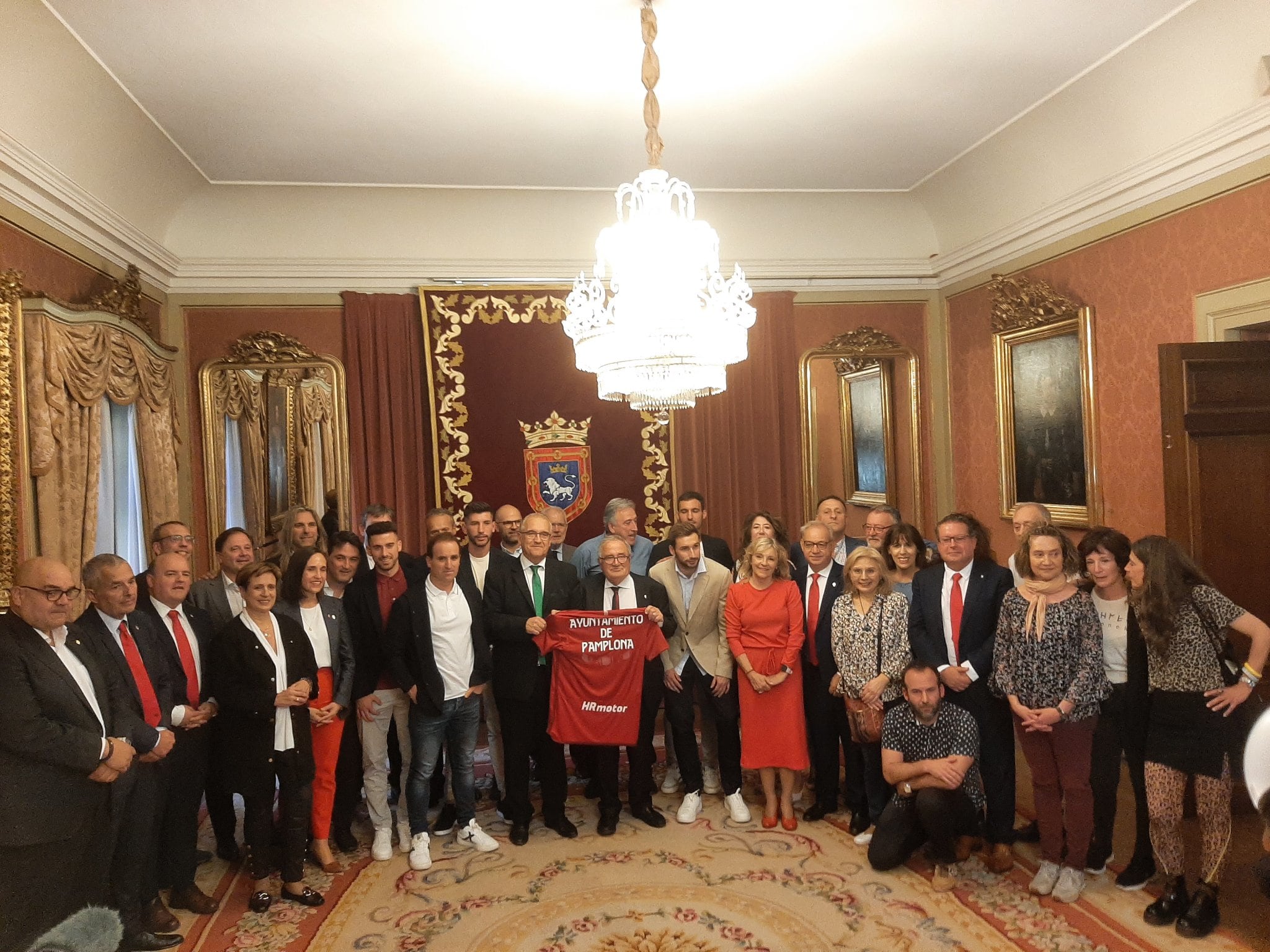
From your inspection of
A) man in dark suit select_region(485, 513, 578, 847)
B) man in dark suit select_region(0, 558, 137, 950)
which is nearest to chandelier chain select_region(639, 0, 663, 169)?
man in dark suit select_region(485, 513, 578, 847)

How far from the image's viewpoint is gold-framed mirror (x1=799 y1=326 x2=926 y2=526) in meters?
7.66

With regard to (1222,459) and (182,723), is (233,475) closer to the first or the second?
(182,723)

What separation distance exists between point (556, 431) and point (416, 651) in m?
3.12

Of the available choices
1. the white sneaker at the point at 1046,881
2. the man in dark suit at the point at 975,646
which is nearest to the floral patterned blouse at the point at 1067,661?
the man in dark suit at the point at 975,646

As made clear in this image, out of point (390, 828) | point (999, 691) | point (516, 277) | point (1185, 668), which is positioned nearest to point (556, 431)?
point (516, 277)

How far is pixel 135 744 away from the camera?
3.61 meters

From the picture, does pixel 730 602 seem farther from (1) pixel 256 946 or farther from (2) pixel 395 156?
(2) pixel 395 156

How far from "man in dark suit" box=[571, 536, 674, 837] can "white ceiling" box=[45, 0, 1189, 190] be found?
8.09 ft

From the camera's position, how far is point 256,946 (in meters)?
3.75

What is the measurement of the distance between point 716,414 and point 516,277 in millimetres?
1879

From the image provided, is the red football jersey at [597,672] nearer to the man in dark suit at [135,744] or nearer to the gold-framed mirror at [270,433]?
the man in dark suit at [135,744]

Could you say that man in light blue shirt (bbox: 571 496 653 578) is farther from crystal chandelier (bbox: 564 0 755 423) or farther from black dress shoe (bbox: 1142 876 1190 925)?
black dress shoe (bbox: 1142 876 1190 925)

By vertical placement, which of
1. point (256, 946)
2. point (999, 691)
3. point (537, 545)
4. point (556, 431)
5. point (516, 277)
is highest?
point (516, 277)

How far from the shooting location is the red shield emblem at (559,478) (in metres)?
7.26
